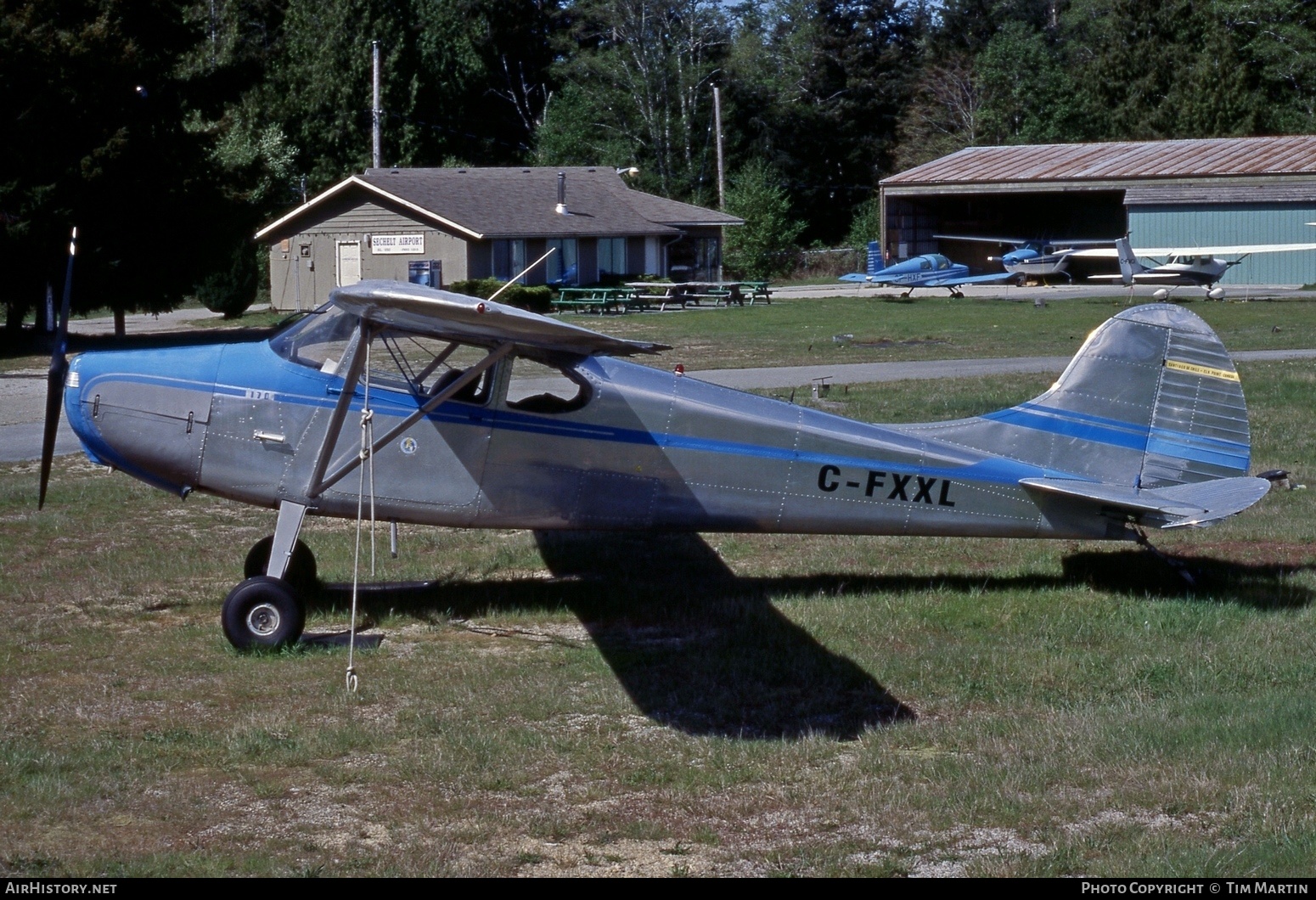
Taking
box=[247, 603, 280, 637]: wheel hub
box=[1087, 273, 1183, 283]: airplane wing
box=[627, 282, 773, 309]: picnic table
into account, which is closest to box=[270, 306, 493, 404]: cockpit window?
box=[247, 603, 280, 637]: wheel hub

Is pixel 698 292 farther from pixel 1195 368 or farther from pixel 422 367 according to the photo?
pixel 422 367

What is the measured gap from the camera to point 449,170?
5262cm

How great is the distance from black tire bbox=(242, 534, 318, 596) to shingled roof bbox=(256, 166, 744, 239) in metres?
37.2

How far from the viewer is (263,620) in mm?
8172

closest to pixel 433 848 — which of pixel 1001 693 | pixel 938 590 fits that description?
pixel 1001 693

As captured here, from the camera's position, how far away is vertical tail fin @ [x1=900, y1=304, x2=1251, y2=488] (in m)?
9.14

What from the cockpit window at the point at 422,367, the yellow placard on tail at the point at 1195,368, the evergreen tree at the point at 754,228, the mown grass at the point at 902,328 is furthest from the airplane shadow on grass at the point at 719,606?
the evergreen tree at the point at 754,228

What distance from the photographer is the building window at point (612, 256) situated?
166 ft

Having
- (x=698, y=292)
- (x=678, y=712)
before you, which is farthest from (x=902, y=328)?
(x=678, y=712)

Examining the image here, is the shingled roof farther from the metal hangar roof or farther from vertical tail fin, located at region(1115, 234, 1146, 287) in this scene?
vertical tail fin, located at region(1115, 234, 1146, 287)

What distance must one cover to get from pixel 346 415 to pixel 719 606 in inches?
113

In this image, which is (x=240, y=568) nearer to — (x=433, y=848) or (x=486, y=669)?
(x=486, y=669)

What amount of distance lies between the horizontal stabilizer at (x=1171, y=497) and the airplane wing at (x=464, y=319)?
298 centimetres

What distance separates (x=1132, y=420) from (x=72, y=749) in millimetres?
6915
